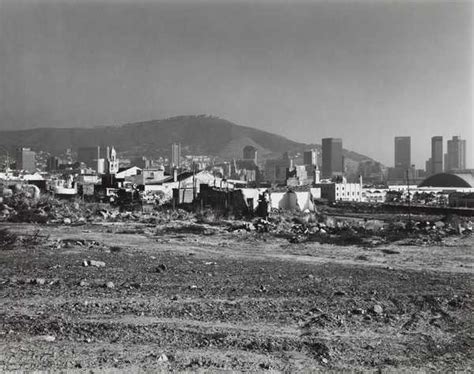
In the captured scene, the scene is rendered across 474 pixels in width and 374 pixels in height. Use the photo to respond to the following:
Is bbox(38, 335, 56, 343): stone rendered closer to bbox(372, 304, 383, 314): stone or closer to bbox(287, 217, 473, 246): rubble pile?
bbox(372, 304, 383, 314): stone

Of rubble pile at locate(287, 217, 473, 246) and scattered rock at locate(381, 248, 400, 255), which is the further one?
rubble pile at locate(287, 217, 473, 246)

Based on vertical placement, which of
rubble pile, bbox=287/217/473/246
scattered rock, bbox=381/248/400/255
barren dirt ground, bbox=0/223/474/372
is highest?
barren dirt ground, bbox=0/223/474/372

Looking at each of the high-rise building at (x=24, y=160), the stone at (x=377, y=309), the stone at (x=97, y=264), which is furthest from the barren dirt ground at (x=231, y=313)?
the high-rise building at (x=24, y=160)

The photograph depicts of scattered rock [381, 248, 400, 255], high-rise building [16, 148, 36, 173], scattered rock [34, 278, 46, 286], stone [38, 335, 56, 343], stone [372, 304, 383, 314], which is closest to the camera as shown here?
stone [38, 335, 56, 343]

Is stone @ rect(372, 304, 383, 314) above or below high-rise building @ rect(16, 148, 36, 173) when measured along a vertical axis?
below

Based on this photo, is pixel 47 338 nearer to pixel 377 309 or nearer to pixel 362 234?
pixel 377 309

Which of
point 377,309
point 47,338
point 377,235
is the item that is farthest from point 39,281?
point 377,235

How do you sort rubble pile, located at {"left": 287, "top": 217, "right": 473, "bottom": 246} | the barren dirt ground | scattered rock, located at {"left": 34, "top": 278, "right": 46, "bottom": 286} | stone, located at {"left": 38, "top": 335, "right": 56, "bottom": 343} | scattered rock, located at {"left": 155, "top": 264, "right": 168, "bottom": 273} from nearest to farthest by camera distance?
1. the barren dirt ground
2. stone, located at {"left": 38, "top": 335, "right": 56, "bottom": 343}
3. scattered rock, located at {"left": 34, "top": 278, "right": 46, "bottom": 286}
4. scattered rock, located at {"left": 155, "top": 264, "right": 168, "bottom": 273}
5. rubble pile, located at {"left": 287, "top": 217, "right": 473, "bottom": 246}

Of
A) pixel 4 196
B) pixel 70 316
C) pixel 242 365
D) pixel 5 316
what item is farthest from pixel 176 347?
pixel 4 196

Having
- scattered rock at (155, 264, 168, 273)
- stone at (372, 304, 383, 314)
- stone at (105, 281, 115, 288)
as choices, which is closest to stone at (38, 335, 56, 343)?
stone at (105, 281, 115, 288)
